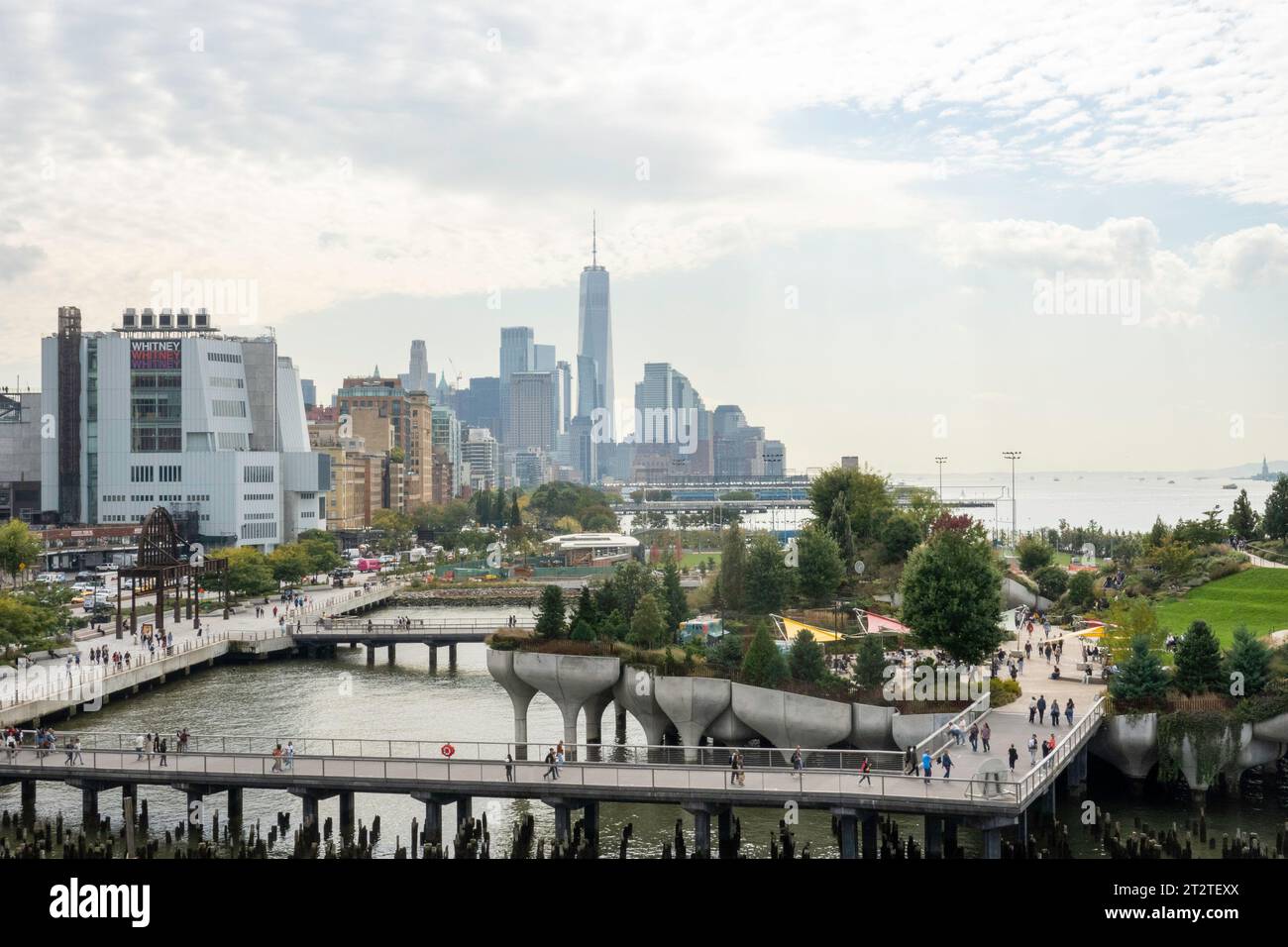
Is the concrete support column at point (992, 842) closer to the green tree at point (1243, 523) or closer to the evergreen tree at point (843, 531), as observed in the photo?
the evergreen tree at point (843, 531)

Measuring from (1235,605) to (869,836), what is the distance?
117 feet

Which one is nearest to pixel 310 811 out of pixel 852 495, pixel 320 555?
pixel 852 495

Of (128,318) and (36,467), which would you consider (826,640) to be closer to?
(128,318)

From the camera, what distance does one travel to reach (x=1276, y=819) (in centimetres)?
3825

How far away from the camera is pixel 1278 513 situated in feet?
270

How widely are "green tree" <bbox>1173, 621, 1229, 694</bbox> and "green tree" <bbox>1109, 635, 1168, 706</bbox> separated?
0.66 m

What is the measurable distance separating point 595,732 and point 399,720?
12224 millimetres

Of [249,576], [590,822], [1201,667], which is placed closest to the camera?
[590,822]

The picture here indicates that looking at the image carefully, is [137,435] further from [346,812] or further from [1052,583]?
[346,812]

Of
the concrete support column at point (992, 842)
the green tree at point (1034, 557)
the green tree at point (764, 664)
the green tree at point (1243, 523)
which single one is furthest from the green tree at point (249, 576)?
the concrete support column at point (992, 842)

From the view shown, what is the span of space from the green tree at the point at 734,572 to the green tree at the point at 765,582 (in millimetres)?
274

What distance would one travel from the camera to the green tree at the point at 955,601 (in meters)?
45.8

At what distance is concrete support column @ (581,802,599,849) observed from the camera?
3634 cm
